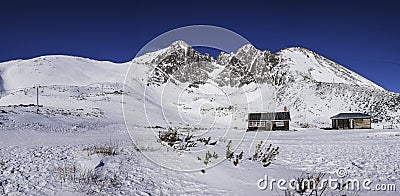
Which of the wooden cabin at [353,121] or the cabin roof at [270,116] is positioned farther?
the wooden cabin at [353,121]

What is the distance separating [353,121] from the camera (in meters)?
57.5

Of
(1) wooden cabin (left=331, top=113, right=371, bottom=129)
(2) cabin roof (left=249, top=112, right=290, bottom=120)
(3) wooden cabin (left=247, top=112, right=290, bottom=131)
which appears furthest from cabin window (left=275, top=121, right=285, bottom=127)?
(1) wooden cabin (left=331, top=113, right=371, bottom=129)

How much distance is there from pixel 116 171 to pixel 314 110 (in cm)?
9343

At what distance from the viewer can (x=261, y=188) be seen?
23.4 feet

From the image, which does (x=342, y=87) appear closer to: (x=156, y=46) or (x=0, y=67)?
(x=156, y=46)

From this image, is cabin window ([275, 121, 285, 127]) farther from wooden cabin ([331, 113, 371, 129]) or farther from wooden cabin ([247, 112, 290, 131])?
→ wooden cabin ([331, 113, 371, 129])

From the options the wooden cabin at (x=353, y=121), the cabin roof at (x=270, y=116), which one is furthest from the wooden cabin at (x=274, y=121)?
the wooden cabin at (x=353, y=121)

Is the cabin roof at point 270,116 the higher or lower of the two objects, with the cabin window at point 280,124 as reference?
higher

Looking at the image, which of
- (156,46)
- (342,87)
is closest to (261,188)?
(156,46)

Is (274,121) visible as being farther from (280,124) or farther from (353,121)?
(353,121)

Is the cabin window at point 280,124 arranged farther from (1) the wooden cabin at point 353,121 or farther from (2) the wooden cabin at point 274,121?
(1) the wooden cabin at point 353,121

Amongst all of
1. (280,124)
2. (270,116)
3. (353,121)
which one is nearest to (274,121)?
(280,124)

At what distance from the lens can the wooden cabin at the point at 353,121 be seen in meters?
56.6

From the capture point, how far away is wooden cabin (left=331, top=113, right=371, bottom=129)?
186 feet
